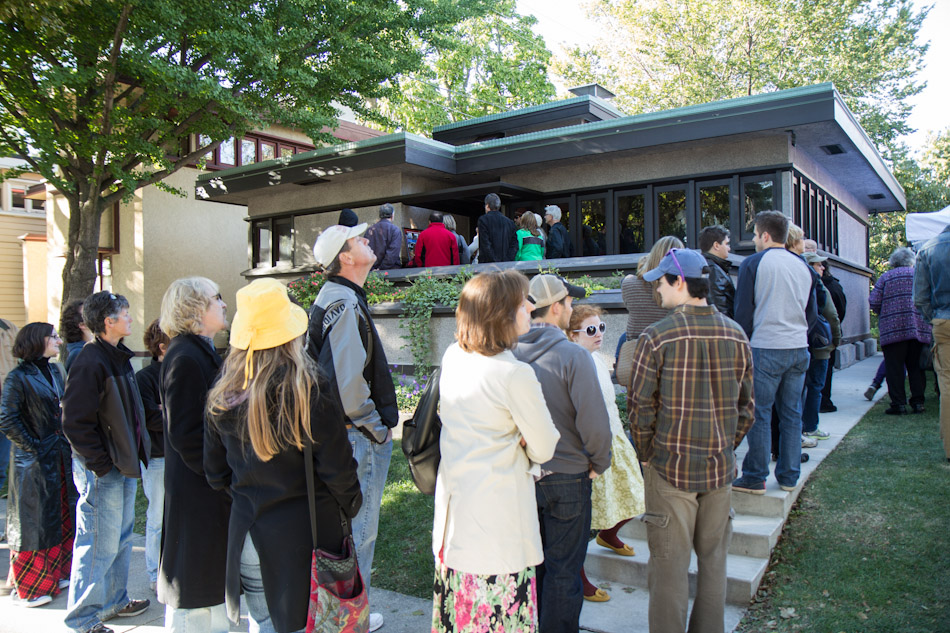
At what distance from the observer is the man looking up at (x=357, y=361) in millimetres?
3578

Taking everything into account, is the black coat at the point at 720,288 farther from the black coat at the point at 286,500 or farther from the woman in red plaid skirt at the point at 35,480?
the woman in red plaid skirt at the point at 35,480

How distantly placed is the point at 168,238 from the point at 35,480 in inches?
537

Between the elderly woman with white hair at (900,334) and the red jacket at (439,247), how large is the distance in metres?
5.96

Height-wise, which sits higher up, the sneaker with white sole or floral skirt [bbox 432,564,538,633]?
floral skirt [bbox 432,564,538,633]

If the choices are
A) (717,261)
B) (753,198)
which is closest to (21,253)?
Answer: (753,198)

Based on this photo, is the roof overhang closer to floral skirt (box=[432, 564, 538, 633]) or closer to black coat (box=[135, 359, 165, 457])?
black coat (box=[135, 359, 165, 457])

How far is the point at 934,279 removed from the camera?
229 inches

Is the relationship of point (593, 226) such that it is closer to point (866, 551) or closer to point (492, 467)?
point (866, 551)

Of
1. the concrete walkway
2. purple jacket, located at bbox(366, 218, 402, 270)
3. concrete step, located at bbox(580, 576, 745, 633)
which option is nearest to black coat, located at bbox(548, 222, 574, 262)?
purple jacket, located at bbox(366, 218, 402, 270)

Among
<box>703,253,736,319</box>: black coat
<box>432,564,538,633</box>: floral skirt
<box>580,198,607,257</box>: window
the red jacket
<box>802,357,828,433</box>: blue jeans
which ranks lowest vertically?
<box>432,564,538,633</box>: floral skirt

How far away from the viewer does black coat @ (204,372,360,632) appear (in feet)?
8.95

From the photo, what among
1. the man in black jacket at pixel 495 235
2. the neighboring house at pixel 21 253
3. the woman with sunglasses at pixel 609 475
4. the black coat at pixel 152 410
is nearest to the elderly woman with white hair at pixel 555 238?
the man in black jacket at pixel 495 235

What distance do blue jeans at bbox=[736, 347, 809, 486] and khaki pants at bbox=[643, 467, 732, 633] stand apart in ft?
5.16

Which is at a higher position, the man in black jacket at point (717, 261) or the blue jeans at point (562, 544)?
the man in black jacket at point (717, 261)
